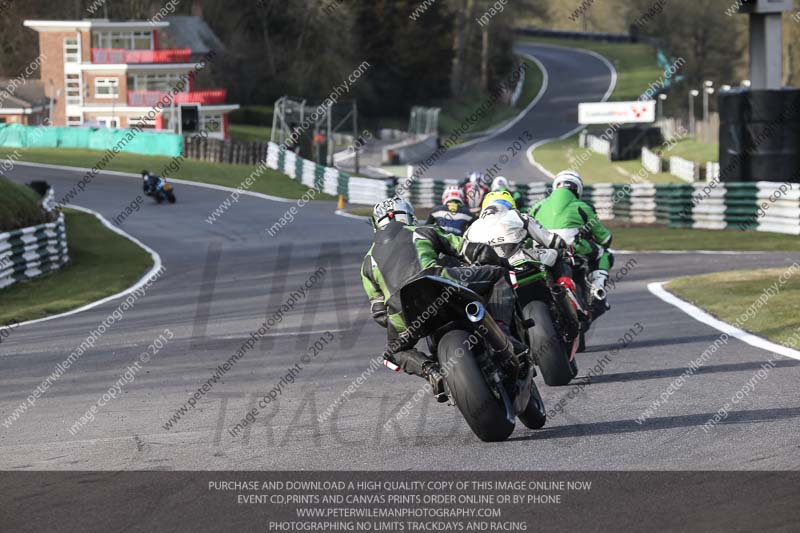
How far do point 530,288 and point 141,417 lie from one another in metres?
3.13

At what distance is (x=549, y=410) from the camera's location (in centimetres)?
845

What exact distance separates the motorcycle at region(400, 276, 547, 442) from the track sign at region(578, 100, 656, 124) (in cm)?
5632

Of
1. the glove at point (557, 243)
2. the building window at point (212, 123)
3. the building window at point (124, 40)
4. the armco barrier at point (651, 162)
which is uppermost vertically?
the building window at point (124, 40)

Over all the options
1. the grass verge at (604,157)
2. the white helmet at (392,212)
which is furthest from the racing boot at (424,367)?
the grass verge at (604,157)

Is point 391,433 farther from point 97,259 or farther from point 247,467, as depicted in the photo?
point 97,259

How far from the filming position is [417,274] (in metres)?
7.28

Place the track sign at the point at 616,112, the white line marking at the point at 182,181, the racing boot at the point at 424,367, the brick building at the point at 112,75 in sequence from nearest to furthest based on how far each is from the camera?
the racing boot at the point at 424,367 < the white line marking at the point at 182,181 < the track sign at the point at 616,112 < the brick building at the point at 112,75

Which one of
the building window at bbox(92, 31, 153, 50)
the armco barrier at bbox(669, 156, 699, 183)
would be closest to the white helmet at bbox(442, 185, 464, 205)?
the armco barrier at bbox(669, 156, 699, 183)

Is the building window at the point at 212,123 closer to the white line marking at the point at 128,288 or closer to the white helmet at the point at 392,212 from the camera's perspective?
the white line marking at the point at 128,288

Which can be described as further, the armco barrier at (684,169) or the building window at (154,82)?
the building window at (154,82)

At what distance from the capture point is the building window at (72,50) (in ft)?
241

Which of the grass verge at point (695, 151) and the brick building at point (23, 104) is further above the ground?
the brick building at point (23, 104)

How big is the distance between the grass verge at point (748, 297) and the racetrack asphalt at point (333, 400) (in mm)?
520

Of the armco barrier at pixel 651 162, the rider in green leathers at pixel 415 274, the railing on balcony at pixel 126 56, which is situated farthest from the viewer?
the railing on balcony at pixel 126 56
